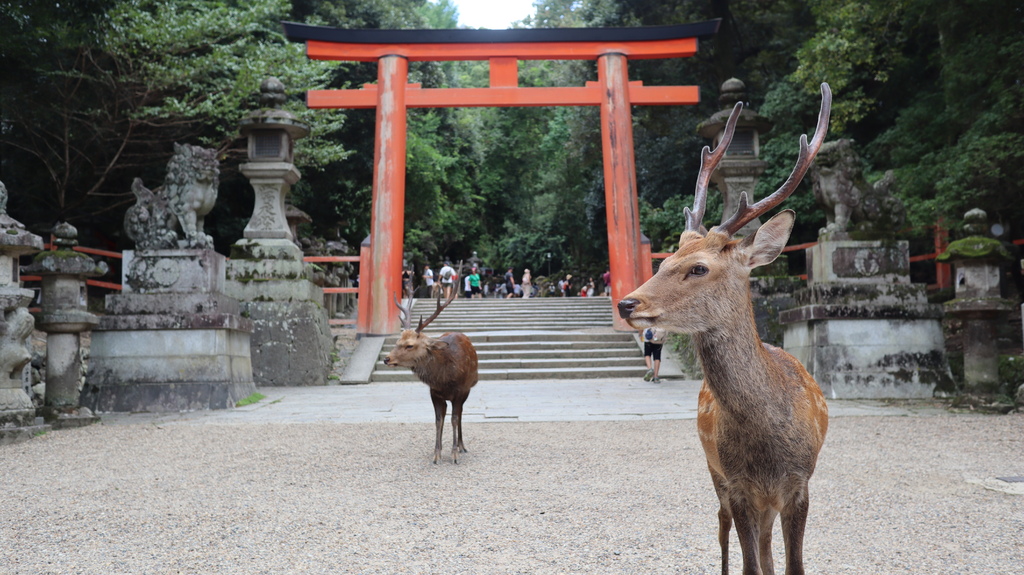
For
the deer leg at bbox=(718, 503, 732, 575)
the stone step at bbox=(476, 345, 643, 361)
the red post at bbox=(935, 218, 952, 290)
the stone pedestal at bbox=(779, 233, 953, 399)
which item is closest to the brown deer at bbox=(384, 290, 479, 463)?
the deer leg at bbox=(718, 503, 732, 575)

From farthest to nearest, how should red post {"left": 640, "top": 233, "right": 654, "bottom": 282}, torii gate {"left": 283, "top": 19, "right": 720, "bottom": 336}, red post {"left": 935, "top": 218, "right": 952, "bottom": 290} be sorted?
red post {"left": 640, "top": 233, "right": 654, "bottom": 282} → torii gate {"left": 283, "top": 19, "right": 720, "bottom": 336} → red post {"left": 935, "top": 218, "right": 952, "bottom": 290}

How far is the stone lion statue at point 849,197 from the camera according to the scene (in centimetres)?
934

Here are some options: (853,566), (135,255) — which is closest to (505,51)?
(135,255)

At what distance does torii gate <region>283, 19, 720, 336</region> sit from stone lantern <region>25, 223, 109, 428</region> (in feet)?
20.6

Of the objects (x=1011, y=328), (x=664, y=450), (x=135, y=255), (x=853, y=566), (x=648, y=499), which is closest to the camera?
(x=853, y=566)

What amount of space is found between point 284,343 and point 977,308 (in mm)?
8536

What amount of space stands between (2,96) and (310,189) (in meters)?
7.14

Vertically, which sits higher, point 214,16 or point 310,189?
point 214,16

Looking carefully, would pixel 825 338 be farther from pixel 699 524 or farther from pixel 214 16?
pixel 214 16

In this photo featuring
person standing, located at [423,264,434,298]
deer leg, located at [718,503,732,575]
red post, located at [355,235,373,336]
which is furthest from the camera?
person standing, located at [423,264,434,298]

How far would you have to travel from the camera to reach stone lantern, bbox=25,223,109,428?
7395 mm

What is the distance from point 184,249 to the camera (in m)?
8.91

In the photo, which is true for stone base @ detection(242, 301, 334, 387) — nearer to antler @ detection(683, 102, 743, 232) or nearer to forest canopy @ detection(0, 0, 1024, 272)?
forest canopy @ detection(0, 0, 1024, 272)

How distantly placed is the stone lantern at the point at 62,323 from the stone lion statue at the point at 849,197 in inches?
325
